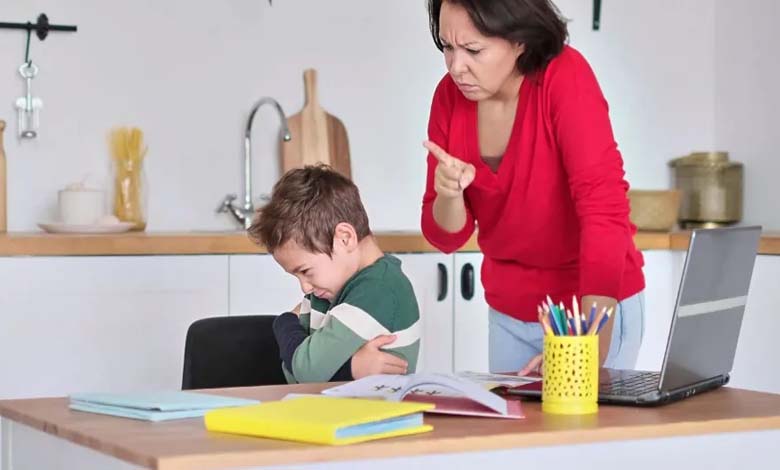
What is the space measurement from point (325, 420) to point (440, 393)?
12.3 inches

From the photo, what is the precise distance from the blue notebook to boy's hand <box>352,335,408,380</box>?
16.5 inches

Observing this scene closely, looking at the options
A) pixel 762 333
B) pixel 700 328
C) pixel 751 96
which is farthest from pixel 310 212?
pixel 751 96

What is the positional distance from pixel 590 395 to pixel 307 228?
0.72m

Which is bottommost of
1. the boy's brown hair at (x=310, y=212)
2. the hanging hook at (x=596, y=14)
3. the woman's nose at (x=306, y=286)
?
the woman's nose at (x=306, y=286)

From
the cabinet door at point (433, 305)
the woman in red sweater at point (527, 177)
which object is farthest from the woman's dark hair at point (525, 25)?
the cabinet door at point (433, 305)

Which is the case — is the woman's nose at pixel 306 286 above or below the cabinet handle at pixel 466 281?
above

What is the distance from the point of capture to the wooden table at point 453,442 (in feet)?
4.22

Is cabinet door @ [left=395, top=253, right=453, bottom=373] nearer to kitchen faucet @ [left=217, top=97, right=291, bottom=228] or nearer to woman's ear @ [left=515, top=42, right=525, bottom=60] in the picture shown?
kitchen faucet @ [left=217, top=97, right=291, bottom=228]

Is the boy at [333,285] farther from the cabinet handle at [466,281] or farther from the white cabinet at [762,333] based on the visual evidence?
the white cabinet at [762,333]

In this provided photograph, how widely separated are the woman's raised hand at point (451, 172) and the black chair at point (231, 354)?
1.57 ft

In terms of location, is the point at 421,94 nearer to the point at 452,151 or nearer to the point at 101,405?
the point at 452,151

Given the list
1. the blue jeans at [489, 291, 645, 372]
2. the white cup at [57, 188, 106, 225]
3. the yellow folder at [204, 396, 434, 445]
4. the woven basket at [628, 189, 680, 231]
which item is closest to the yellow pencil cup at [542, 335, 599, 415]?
the yellow folder at [204, 396, 434, 445]

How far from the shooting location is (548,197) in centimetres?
216

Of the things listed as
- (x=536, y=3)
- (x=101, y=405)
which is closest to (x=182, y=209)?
(x=536, y=3)
